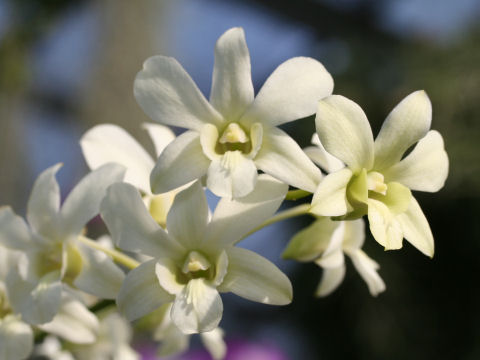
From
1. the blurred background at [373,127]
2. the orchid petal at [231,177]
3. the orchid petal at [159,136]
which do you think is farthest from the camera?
the blurred background at [373,127]

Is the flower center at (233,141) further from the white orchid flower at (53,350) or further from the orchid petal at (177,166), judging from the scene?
the white orchid flower at (53,350)

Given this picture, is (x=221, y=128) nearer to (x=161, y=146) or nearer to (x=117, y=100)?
(x=161, y=146)

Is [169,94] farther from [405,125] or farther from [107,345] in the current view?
[107,345]

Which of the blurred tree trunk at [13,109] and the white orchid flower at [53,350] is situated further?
the blurred tree trunk at [13,109]

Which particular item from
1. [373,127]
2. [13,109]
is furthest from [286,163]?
[13,109]

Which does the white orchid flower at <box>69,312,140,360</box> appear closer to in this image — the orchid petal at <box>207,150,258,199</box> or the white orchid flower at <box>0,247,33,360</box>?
the white orchid flower at <box>0,247,33,360</box>

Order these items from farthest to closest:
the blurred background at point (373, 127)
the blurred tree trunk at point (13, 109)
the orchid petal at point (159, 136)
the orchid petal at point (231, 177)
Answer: the blurred tree trunk at point (13, 109)
the blurred background at point (373, 127)
the orchid petal at point (159, 136)
the orchid petal at point (231, 177)

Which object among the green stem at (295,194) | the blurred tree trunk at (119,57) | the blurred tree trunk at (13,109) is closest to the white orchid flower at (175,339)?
the green stem at (295,194)
